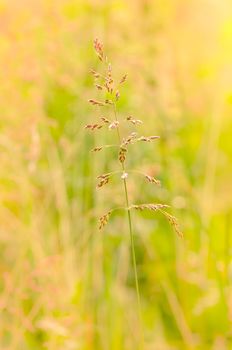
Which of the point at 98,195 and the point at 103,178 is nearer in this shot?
the point at 103,178

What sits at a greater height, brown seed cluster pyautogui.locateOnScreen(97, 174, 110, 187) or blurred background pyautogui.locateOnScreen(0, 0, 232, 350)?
blurred background pyautogui.locateOnScreen(0, 0, 232, 350)

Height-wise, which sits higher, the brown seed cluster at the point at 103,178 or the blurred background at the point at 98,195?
the blurred background at the point at 98,195

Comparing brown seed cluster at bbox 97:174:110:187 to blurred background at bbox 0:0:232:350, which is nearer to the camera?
brown seed cluster at bbox 97:174:110:187

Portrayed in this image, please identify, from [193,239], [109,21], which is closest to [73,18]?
[109,21]

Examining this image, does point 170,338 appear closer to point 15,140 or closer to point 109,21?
point 15,140

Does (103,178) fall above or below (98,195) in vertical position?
below

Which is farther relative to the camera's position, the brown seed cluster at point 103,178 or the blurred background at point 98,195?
the blurred background at point 98,195

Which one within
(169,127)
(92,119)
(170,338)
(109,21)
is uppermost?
(109,21)

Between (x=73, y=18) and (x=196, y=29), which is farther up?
(x=196, y=29)
